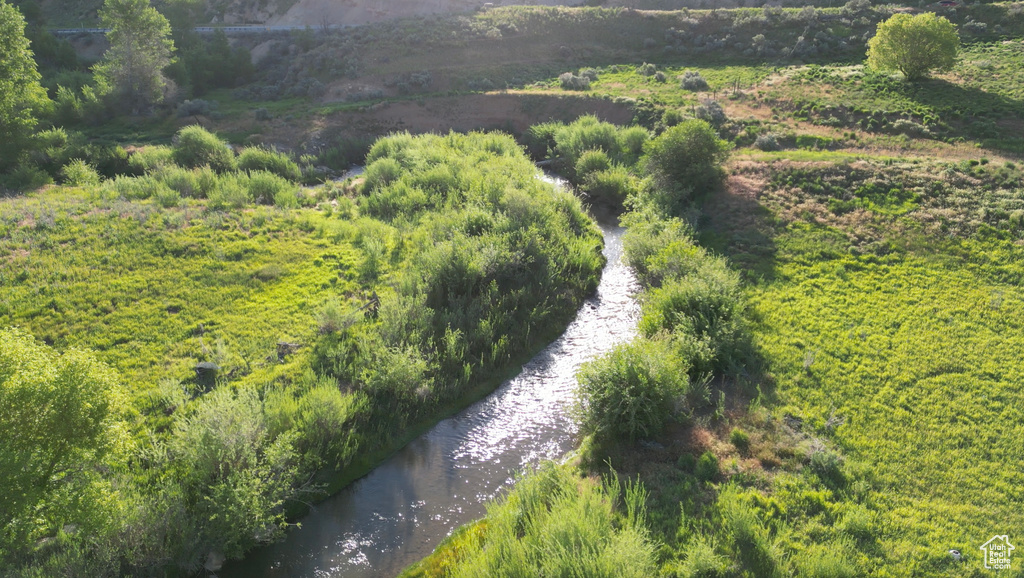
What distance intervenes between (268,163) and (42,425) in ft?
99.5

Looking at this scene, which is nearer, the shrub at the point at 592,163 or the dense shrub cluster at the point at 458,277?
the dense shrub cluster at the point at 458,277

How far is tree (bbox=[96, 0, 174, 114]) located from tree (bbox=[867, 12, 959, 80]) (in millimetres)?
60753

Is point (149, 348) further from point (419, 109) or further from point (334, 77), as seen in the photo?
point (334, 77)

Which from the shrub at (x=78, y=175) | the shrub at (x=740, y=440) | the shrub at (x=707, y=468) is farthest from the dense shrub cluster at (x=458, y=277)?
the shrub at (x=78, y=175)

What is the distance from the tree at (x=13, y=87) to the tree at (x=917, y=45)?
194 ft

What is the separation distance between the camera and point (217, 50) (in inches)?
2468

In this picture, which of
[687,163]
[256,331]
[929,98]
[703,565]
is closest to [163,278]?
[256,331]

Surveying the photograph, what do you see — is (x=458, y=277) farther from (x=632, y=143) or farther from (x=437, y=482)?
(x=632, y=143)

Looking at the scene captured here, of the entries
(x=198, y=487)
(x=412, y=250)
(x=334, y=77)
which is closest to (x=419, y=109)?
(x=334, y=77)

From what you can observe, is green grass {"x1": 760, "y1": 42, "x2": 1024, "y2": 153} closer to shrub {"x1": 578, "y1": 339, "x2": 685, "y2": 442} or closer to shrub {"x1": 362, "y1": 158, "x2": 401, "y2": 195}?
shrub {"x1": 362, "y1": 158, "x2": 401, "y2": 195}

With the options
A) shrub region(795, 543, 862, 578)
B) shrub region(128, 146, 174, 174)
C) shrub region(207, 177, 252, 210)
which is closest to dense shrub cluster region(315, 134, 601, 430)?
shrub region(207, 177, 252, 210)

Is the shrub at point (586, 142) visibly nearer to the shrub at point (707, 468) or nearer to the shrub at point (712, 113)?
the shrub at point (712, 113)

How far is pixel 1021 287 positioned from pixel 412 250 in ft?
84.6

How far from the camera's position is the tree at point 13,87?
109 ft
